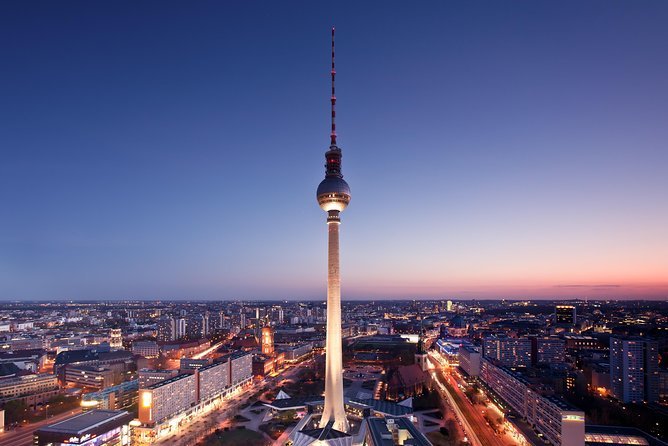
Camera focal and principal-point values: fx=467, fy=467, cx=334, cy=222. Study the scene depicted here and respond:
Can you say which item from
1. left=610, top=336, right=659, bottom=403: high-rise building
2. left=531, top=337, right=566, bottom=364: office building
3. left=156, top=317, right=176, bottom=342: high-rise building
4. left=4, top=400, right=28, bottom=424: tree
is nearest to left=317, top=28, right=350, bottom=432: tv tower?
left=4, top=400, right=28, bottom=424: tree

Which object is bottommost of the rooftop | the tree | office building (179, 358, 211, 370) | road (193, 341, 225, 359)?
road (193, 341, 225, 359)

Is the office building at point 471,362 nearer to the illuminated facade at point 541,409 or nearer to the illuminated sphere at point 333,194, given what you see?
the illuminated facade at point 541,409

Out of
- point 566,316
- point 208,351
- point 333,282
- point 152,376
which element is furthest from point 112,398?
point 566,316

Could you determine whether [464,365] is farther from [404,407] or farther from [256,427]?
[256,427]

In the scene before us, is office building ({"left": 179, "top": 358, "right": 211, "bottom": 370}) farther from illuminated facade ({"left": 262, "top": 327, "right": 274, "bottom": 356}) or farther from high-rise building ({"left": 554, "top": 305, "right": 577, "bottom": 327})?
high-rise building ({"left": 554, "top": 305, "right": 577, "bottom": 327})

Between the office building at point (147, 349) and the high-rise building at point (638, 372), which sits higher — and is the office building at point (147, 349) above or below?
below

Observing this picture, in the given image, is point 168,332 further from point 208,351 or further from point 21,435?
point 21,435

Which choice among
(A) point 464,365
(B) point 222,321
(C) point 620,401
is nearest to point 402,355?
(A) point 464,365

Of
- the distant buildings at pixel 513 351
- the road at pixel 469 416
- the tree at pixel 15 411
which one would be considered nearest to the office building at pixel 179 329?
the tree at pixel 15 411
